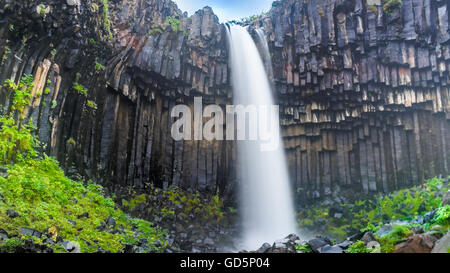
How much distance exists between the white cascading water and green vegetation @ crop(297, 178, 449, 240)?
1.37 meters

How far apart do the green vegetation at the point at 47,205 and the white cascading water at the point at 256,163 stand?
6.93 meters

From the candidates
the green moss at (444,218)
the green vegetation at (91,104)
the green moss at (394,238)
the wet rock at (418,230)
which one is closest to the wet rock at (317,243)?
the green moss at (394,238)

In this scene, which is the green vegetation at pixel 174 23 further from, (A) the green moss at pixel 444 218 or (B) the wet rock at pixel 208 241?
(A) the green moss at pixel 444 218

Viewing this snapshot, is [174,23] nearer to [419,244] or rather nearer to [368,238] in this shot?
[368,238]

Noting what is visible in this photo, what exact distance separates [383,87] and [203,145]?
9.77 meters

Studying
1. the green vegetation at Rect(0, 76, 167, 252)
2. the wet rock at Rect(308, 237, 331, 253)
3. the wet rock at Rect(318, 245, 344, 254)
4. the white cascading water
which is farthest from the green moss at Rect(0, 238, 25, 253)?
the white cascading water

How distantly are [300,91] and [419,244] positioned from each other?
1237 cm

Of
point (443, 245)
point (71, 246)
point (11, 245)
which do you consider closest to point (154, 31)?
point (71, 246)

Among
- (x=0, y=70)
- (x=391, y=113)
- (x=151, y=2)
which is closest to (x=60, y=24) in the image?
(x=0, y=70)

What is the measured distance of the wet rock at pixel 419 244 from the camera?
632 cm

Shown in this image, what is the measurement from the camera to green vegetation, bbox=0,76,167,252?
724 centimetres

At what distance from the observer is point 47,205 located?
8.40 m

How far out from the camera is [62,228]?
789 cm

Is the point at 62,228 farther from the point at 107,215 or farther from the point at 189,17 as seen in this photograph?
the point at 189,17
